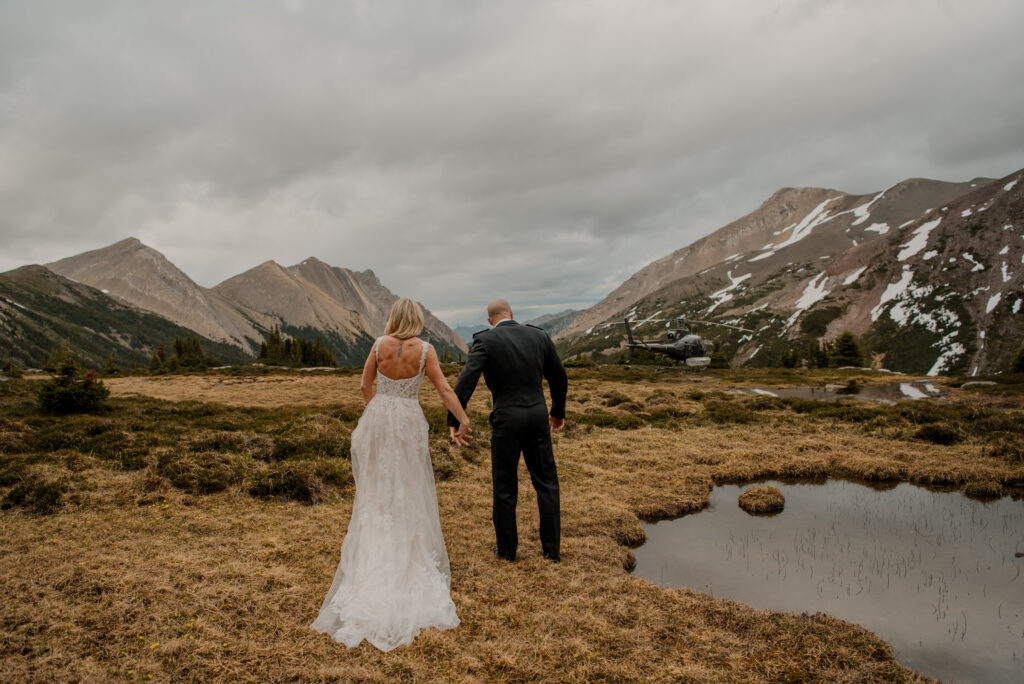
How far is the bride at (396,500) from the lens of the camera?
6219mm

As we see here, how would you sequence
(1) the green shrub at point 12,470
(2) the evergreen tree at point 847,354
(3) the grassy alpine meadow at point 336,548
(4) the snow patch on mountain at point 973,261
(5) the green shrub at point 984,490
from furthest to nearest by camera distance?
1. (4) the snow patch on mountain at point 973,261
2. (2) the evergreen tree at point 847,354
3. (5) the green shrub at point 984,490
4. (1) the green shrub at point 12,470
5. (3) the grassy alpine meadow at point 336,548

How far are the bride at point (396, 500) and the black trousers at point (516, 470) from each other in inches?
27.0

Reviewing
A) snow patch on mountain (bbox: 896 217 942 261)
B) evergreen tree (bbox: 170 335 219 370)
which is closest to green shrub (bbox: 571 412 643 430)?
evergreen tree (bbox: 170 335 219 370)

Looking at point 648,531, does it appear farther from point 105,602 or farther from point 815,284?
point 815,284

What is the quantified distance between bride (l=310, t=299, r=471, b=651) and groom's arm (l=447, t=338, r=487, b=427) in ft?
1.04

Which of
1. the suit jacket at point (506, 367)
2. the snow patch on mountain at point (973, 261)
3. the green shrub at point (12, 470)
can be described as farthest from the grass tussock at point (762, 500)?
the snow patch on mountain at point (973, 261)

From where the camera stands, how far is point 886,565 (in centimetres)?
762

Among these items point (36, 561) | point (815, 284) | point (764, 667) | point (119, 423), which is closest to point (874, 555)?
point (764, 667)

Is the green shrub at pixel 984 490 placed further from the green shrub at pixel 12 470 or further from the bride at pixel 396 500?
the green shrub at pixel 12 470

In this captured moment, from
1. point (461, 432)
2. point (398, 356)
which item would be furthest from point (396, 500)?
point (398, 356)

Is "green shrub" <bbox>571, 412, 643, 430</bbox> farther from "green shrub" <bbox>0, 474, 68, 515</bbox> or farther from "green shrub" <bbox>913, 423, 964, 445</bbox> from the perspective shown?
"green shrub" <bbox>0, 474, 68, 515</bbox>

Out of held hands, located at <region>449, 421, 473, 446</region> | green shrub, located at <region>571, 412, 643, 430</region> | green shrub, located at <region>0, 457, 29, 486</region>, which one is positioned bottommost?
green shrub, located at <region>571, 412, 643, 430</region>

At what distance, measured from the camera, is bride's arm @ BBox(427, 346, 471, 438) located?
687 centimetres

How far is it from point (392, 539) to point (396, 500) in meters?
0.51
